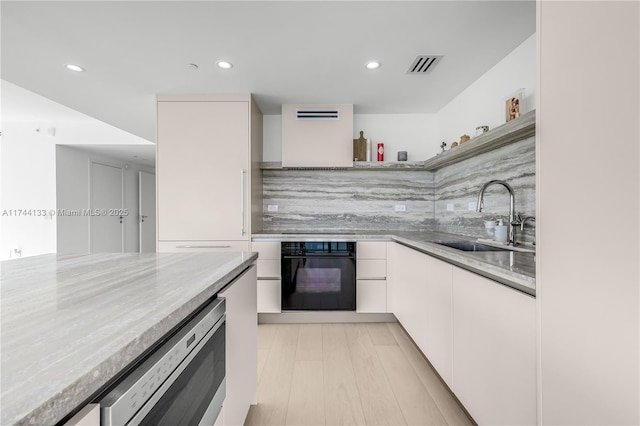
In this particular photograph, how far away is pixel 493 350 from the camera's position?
4.07ft

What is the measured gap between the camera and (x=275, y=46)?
213 cm

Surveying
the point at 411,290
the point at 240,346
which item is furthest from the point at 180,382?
the point at 411,290

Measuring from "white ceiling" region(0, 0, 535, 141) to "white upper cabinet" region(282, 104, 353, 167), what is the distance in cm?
20

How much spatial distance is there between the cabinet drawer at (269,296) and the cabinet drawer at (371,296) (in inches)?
31.8

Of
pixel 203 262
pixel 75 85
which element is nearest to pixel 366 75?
pixel 203 262

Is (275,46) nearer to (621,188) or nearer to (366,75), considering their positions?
(366,75)

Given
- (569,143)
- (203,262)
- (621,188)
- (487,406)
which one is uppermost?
(569,143)

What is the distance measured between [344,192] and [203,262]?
248cm

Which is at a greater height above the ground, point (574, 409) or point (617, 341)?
point (617, 341)

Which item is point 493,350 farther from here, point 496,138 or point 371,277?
point 371,277

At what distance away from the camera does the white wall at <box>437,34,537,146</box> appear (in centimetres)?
203

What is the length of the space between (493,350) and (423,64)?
A: 216 centimetres

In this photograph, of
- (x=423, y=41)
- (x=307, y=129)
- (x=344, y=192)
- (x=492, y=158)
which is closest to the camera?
(x=423, y=41)

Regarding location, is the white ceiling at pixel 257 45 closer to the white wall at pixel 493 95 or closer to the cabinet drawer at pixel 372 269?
the white wall at pixel 493 95
